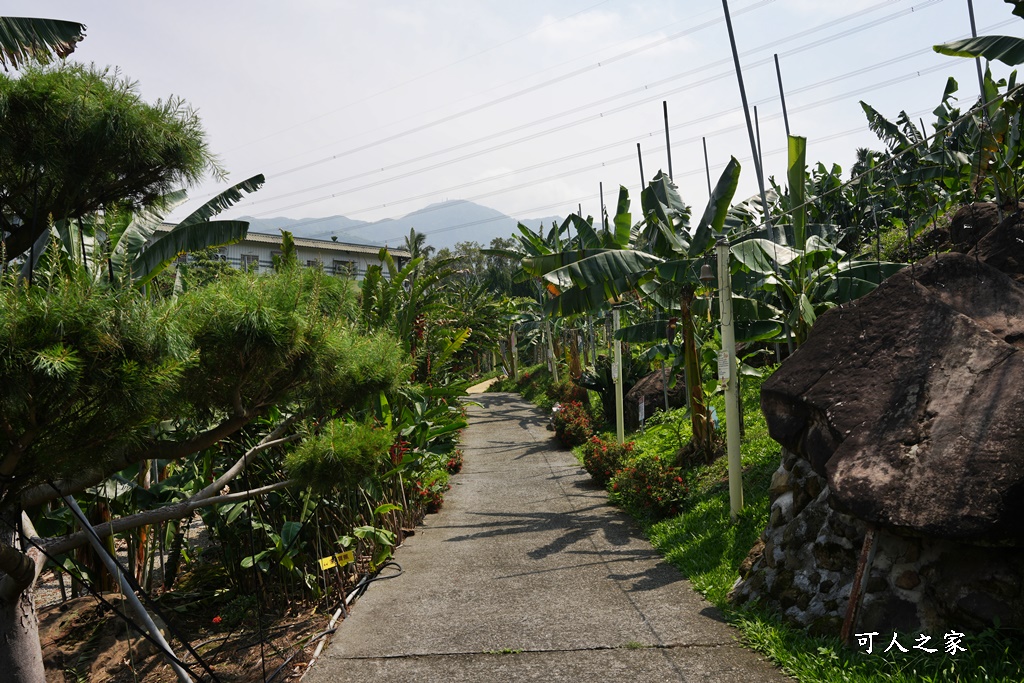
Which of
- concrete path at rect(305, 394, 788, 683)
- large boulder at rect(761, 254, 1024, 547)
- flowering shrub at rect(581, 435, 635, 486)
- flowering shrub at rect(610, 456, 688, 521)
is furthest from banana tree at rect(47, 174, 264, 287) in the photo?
flowering shrub at rect(581, 435, 635, 486)

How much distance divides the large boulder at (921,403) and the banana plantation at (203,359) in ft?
1.55

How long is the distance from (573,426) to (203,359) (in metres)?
11.8

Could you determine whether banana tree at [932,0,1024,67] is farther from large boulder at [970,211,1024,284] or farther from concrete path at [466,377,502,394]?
concrete path at [466,377,502,394]

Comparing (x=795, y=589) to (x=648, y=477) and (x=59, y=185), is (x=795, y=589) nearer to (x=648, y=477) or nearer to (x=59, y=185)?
(x=648, y=477)

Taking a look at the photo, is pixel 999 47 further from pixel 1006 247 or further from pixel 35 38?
pixel 35 38

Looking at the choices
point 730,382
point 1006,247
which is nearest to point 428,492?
point 730,382

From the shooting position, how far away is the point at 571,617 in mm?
5973

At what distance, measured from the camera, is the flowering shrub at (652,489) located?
8.90 meters

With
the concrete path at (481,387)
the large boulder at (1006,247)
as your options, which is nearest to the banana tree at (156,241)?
the large boulder at (1006,247)

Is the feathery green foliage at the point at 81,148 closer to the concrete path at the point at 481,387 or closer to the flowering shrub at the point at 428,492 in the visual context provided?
the flowering shrub at the point at 428,492

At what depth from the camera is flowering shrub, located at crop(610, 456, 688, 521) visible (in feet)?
29.2

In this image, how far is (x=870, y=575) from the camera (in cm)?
479

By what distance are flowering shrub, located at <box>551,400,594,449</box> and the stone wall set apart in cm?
883

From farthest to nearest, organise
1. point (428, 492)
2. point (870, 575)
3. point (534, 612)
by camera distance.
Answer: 1. point (428, 492)
2. point (534, 612)
3. point (870, 575)
